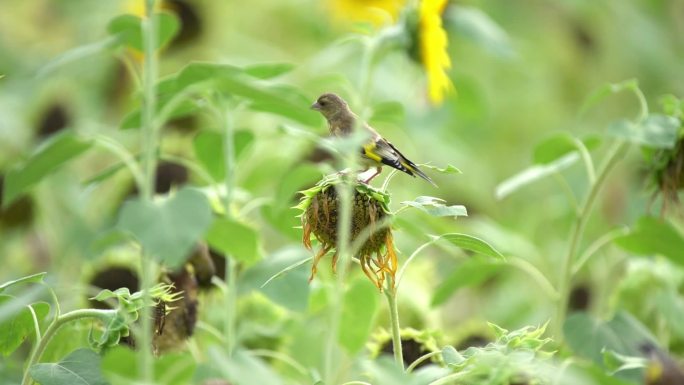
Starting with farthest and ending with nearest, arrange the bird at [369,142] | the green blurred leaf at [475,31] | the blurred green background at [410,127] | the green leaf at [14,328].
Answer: the green blurred leaf at [475,31] < the blurred green background at [410,127] < the bird at [369,142] < the green leaf at [14,328]

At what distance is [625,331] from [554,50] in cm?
196

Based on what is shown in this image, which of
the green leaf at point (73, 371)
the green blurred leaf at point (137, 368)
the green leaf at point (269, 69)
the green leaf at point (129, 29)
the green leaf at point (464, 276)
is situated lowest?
the green leaf at point (464, 276)

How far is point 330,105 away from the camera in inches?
50.5

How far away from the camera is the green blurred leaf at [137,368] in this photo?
2.59ft

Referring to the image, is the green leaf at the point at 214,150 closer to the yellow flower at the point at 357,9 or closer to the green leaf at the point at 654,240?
the green leaf at the point at 654,240

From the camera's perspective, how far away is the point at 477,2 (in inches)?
116

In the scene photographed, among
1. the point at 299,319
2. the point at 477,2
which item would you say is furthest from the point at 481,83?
the point at 299,319

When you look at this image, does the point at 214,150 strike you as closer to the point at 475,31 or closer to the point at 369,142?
the point at 369,142

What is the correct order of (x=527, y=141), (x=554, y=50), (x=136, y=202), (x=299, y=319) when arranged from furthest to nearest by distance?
(x=554, y=50) → (x=527, y=141) → (x=299, y=319) → (x=136, y=202)

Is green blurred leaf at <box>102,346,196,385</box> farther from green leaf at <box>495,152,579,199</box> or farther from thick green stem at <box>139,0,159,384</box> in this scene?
green leaf at <box>495,152,579,199</box>

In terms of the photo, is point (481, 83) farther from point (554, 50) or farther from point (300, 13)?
point (300, 13)

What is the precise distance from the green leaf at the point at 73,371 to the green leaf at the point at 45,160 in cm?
24

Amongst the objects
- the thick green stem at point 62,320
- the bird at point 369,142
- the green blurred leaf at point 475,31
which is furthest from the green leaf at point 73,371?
the green blurred leaf at point 475,31

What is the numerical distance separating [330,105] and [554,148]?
0.25 metres
